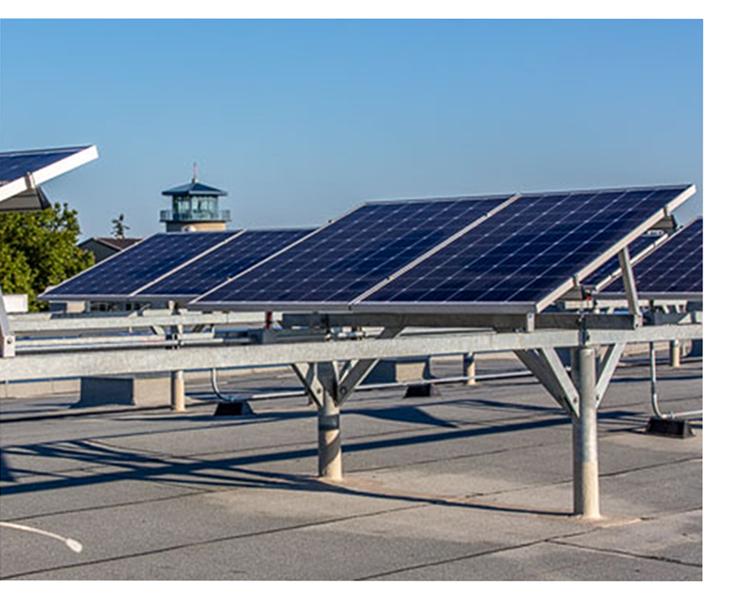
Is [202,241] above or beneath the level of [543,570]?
above

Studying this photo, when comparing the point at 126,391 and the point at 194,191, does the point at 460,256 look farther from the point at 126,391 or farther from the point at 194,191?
the point at 194,191

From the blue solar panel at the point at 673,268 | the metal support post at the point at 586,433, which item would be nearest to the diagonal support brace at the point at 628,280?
the metal support post at the point at 586,433

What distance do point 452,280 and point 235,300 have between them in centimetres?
284

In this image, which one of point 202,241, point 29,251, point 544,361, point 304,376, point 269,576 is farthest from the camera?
point 29,251

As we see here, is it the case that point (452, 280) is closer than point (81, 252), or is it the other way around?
point (452, 280)

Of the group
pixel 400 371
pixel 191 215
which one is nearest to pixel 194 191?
pixel 191 215

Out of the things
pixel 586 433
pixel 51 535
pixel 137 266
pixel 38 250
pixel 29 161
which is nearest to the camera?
pixel 29 161

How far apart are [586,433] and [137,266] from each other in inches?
609

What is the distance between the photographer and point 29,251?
5778 centimetres

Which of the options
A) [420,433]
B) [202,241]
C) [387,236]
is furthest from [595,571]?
[202,241]

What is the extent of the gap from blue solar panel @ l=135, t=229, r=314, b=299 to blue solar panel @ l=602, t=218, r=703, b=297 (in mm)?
6288

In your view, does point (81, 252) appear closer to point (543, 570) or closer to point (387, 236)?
point (387, 236)

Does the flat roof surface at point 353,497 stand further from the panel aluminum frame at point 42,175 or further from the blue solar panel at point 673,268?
the panel aluminum frame at point 42,175

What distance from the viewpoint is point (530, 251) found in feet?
50.7
